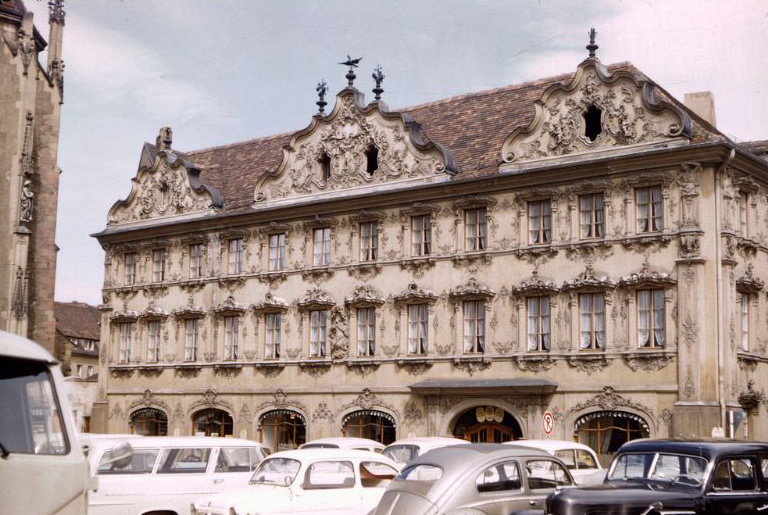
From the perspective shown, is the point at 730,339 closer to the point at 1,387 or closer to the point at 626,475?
the point at 626,475

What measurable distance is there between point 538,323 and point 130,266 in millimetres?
18896

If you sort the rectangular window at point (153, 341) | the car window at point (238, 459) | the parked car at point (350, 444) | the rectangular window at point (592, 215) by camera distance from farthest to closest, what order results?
the rectangular window at point (153, 341)
the rectangular window at point (592, 215)
the parked car at point (350, 444)
the car window at point (238, 459)

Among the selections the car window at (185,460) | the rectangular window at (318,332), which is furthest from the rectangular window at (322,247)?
the car window at (185,460)

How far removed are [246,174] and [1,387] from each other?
120 ft

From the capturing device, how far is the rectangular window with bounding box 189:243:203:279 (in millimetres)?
41594

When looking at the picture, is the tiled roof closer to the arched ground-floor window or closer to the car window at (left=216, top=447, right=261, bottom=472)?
the arched ground-floor window

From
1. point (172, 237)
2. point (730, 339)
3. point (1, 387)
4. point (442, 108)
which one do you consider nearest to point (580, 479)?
point (730, 339)

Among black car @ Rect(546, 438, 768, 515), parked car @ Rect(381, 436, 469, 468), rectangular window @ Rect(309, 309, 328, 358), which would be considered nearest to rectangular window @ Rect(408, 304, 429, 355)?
rectangular window @ Rect(309, 309, 328, 358)

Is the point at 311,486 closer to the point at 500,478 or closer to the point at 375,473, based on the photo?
the point at 375,473

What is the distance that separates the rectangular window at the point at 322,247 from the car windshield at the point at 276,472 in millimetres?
20354

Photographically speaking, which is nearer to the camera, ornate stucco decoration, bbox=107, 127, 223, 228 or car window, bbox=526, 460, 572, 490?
car window, bbox=526, 460, 572, 490

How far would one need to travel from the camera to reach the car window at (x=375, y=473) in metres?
17.8

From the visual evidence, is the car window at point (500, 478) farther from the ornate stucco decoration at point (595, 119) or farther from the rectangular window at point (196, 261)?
the rectangular window at point (196, 261)

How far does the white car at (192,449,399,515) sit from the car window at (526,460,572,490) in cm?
325
